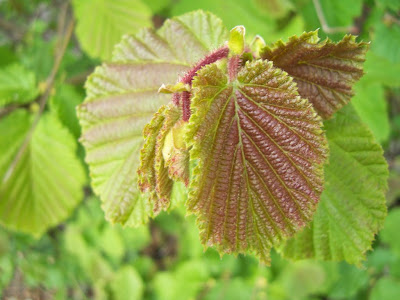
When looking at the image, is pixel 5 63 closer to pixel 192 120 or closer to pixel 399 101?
pixel 192 120

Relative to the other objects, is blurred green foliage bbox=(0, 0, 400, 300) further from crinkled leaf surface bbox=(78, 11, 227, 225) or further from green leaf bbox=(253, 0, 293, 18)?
crinkled leaf surface bbox=(78, 11, 227, 225)

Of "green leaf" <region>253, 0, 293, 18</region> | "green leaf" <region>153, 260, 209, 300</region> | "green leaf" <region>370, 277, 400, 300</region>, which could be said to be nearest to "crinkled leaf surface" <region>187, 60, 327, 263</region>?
"green leaf" <region>253, 0, 293, 18</region>

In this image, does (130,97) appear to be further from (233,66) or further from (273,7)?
(273,7)

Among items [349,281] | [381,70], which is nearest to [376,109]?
[381,70]

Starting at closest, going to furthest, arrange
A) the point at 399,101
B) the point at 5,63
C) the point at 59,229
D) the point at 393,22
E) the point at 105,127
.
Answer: the point at 105,127 < the point at 393,22 < the point at 5,63 < the point at 399,101 < the point at 59,229

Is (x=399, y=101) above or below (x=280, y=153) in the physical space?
above

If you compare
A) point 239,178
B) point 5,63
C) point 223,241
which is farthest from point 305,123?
point 5,63
